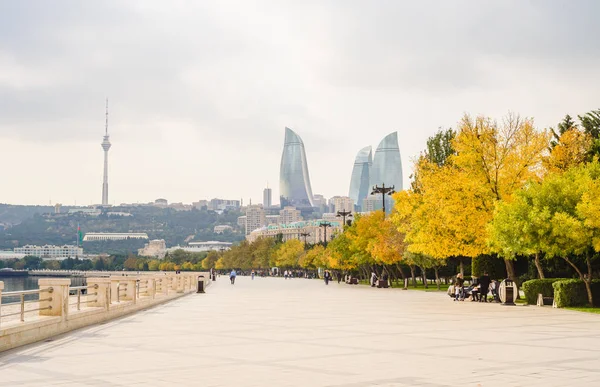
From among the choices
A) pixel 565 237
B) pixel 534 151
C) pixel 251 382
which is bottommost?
pixel 251 382

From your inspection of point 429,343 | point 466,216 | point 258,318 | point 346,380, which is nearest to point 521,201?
point 466,216

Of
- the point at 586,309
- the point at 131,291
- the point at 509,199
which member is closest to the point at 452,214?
the point at 509,199

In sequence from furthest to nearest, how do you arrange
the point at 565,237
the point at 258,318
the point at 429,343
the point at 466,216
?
the point at 466,216 < the point at 565,237 < the point at 258,318 < the point at 429,343

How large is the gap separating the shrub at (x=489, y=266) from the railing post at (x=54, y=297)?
34148 millimetres

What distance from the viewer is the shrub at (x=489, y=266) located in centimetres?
4988

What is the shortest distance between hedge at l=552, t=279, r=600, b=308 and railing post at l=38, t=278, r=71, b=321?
20.1m

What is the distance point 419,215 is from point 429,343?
28.6 m

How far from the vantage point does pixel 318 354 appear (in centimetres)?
1478

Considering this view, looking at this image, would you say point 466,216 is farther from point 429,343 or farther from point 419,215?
point 429,343

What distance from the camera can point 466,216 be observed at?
40.8 metres

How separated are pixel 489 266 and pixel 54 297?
35420mm

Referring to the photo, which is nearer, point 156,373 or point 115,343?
point 156,373

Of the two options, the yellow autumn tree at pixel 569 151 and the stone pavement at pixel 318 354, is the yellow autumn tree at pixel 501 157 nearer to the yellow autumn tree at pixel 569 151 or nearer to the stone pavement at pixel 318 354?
the yellow autumn tree at pixel 569 151

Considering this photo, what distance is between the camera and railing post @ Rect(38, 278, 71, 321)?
20.0 meters
